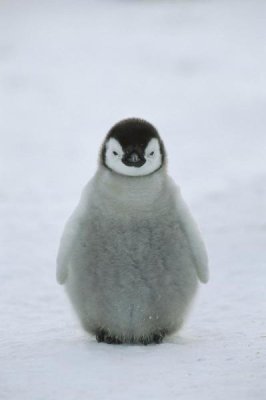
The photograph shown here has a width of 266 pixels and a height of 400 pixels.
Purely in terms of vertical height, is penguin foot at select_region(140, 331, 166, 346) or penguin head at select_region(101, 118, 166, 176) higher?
penguin head at select_region(101, 118, 166, 176)

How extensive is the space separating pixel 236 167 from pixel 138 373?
5.24 metres

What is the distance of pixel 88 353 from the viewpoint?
13.9 ft

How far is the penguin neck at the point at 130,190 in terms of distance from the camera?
4.41m

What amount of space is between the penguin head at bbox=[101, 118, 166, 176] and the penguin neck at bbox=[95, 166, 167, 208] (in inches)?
1.0

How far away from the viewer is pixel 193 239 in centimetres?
447

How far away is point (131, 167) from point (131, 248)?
32 centimetres

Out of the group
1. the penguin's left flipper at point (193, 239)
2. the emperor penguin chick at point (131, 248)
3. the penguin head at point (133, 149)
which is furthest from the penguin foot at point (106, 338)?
the penguin head at point (133, 149)

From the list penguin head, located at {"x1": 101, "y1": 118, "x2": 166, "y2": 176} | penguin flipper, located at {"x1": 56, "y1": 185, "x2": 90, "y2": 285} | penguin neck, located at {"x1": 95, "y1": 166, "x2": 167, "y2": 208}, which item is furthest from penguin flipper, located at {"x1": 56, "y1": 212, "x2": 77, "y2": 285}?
penguin head, located at {"x1": 101, "y1": 118, "x2": 166, "y2": 176}

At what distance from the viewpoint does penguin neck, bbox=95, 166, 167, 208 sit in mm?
4414

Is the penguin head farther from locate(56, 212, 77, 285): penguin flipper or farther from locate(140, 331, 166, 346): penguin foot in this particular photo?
locate(140, 331, 166, 346): penguin foot

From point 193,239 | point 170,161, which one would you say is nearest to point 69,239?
point 193,239

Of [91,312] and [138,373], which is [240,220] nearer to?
[91,312]

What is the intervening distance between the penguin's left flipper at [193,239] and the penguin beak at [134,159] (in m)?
0.23

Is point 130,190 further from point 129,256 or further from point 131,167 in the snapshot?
point 129,256
